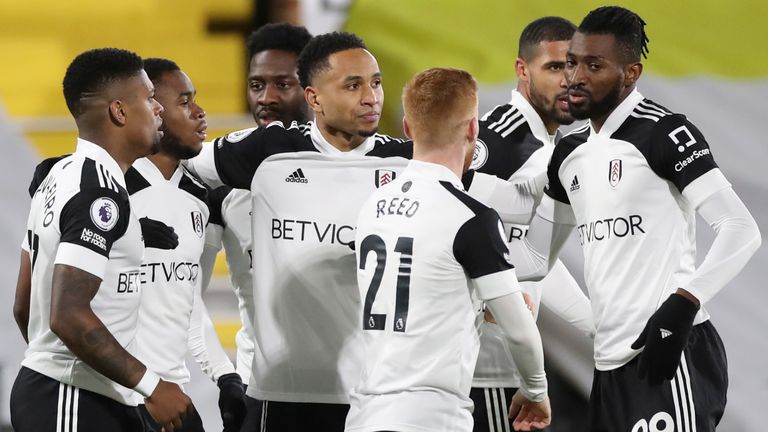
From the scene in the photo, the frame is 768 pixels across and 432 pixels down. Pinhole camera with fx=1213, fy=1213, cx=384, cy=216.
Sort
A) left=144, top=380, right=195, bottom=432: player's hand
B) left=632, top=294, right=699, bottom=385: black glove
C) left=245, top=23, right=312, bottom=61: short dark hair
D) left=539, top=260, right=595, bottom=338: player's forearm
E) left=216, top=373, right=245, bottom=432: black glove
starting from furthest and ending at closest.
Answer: left=245, top=23, right=312, bottom=61: short dark hair, left=539, top=260, right=595, bottom=338: player's forearm, left=216, top=373, right=245, bottom=432: black glove, left=632, top=294, right=699, bottom=385: black glove, left=144, top=380, right=195, bottom=432: player's hand

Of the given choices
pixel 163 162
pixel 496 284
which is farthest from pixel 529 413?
pixel 163 162

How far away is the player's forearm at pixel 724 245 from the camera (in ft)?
12.5

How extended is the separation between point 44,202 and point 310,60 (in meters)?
1.22

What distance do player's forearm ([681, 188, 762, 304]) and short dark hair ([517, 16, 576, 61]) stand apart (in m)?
1.29

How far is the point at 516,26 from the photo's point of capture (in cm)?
803

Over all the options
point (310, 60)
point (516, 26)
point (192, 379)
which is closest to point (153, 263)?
point (310, 60)

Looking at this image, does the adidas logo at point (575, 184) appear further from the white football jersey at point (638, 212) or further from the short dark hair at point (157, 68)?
the short dark hair at point (157, 68)

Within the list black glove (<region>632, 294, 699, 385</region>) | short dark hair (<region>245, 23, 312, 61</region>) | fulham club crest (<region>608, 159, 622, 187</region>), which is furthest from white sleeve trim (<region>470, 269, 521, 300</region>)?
short dark hair (<region>245, 23, 312, 61</region>)

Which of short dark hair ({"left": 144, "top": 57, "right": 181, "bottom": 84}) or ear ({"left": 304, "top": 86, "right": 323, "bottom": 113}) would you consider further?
short dark hair ({"left": 144, "top": 57, "right": 181, "bottom": 84})

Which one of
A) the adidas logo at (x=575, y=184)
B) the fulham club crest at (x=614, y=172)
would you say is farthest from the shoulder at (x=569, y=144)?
the fulham club crest at (x=614, y=172)

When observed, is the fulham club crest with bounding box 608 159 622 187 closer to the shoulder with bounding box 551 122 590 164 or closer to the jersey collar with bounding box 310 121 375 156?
the shoulder with bounding box 551 122 590 164

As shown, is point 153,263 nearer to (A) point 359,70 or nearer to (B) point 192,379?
(A) point 359,70

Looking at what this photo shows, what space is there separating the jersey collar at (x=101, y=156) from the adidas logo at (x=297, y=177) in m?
0.71

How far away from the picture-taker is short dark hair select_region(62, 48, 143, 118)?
153 inches
